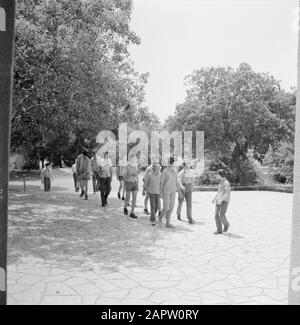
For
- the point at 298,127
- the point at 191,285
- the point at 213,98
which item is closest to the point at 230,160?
the point at 213,98

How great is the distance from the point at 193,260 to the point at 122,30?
299 inches

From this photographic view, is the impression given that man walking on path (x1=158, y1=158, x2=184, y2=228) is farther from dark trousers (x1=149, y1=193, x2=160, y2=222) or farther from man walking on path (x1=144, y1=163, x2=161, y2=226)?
dark trousers (x1=149, y1=193, x2=160, y2=222)

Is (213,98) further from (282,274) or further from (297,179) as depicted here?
(297,179)

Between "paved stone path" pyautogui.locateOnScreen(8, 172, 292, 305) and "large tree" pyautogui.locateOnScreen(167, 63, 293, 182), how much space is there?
53.6 feet

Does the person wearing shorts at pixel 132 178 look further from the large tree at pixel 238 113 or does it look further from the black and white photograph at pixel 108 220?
the large tree at pixel 238 113

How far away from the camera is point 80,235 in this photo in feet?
29.3

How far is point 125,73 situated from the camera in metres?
17.5

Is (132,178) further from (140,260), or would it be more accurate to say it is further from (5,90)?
(5,90)

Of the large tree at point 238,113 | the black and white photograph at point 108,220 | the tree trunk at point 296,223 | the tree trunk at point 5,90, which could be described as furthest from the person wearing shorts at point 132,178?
the large tree at point 238,113

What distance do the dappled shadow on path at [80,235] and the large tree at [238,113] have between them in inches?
636

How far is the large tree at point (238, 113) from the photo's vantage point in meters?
27.2

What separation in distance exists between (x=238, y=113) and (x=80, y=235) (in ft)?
67.6

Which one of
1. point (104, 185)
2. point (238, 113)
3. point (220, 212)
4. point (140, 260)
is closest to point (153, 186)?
point (220, 212)

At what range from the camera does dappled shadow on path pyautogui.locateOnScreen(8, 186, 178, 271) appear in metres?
7.12
